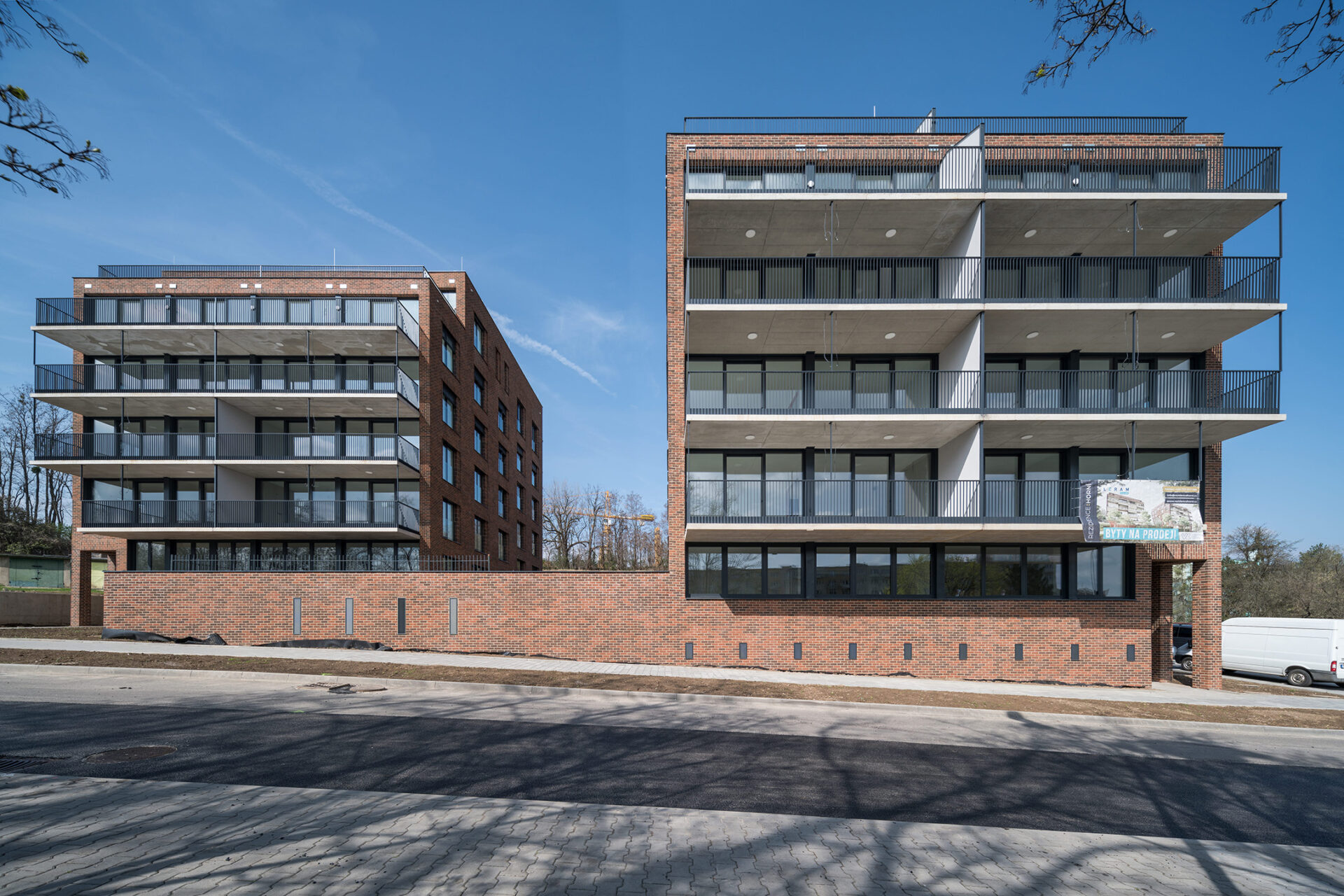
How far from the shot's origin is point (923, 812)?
722 centimetres

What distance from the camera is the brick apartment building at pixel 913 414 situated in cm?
1867

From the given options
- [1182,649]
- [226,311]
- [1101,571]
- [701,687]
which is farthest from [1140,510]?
[226,311]

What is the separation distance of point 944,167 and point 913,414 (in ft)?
25.3

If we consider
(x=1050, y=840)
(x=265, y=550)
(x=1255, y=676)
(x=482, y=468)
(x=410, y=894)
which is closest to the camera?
(x=410, y=894)

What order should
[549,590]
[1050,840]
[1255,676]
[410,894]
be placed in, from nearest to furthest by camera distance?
[410,894], [1050,840], [549,590], [1255,676]

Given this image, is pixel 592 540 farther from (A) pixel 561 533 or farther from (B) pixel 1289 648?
(B) pixel 1289 648

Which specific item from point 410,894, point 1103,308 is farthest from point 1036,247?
point 410,894

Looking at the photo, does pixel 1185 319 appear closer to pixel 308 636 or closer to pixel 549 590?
pixel 549 590

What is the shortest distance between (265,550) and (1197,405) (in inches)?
1296

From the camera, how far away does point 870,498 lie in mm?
19734

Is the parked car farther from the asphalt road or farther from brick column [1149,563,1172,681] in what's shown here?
the asphalt road

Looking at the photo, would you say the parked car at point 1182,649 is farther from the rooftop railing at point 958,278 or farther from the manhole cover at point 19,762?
the manhole cover at point 19,762

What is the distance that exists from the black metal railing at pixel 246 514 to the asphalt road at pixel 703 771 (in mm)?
15754

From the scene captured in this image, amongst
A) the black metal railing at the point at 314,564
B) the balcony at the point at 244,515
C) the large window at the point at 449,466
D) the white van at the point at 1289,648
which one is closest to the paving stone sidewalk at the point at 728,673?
the white van at the point at 1289,648
